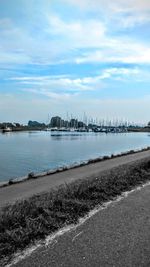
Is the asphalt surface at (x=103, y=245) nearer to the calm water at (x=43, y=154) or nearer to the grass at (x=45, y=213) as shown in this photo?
the grass at (x=45, y=213)

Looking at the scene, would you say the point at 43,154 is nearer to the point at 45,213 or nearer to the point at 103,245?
the point at 45,213

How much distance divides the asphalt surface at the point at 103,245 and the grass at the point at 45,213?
30 centimetres

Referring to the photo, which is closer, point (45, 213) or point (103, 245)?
point (103, 245)

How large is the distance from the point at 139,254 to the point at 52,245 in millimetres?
1168

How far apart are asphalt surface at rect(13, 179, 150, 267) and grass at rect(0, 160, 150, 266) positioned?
12.0 inches

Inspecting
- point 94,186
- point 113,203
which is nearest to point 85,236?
point 113,203

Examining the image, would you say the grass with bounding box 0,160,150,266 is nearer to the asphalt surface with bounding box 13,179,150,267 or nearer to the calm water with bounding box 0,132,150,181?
the asphalt surface with bounding box 13,179,150,267

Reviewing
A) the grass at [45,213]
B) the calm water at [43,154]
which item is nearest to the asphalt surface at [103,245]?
the grass at [45,213]

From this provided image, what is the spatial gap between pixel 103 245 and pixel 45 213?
169 centimetres

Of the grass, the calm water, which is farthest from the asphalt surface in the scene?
the calm water

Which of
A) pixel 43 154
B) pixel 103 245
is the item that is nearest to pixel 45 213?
pixel 103 245

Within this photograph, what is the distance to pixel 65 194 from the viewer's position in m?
8.38

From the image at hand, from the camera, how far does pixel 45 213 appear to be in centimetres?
669

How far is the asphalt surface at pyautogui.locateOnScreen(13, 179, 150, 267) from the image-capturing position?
4613 millimetres
